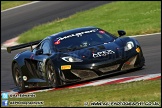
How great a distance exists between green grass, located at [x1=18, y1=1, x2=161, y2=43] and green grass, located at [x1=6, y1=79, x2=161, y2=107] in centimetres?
1096

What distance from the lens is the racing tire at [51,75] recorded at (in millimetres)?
11305

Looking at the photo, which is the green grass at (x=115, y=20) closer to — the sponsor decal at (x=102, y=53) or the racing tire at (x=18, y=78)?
the racing tire at (x=18, y=78)

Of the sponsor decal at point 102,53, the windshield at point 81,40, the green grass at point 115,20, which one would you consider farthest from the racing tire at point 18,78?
the green grass at point 115,20

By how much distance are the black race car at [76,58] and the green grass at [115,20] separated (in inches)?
334

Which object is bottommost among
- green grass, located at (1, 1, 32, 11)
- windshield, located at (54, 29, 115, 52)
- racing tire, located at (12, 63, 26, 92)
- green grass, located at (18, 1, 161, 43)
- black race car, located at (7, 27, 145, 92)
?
racing tire, located at (12, 63, 26, 92)

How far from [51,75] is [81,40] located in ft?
3.89

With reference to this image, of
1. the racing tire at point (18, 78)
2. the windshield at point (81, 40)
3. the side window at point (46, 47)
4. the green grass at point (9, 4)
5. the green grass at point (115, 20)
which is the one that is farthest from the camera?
the green grass at point (9, 4)

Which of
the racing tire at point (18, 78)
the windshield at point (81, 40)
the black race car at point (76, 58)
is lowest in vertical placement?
the racing tire at point (18, 78)

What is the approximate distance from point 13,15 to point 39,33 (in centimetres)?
660

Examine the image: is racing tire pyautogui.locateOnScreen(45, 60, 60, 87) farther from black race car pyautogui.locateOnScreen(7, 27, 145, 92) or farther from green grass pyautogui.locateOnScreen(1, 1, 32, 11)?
green grass pyautogui.locateOnScreen(1, 1, 32, 11)

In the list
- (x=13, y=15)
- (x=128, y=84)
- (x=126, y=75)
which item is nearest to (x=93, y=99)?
(x=128, y=84)

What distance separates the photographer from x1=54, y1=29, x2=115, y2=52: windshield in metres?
12.1

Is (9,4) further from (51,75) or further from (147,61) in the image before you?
(51,75)

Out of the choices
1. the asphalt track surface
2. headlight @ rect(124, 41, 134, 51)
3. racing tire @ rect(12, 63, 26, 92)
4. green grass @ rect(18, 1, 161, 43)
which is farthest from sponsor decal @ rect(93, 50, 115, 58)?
green grass @ rect(18, 1, 161, 43)
